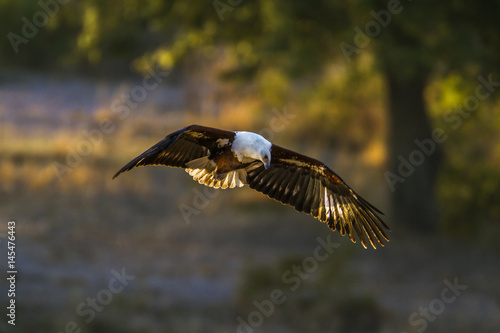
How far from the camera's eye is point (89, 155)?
1897 cm

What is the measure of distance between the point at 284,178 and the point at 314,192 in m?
0.24

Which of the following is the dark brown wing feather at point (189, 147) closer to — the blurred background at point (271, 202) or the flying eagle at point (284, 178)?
the flying eagle at point (284, 178)

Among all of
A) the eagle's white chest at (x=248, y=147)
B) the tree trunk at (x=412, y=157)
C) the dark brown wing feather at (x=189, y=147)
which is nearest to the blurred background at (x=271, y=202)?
the tree trunk at (x=412, y=157)

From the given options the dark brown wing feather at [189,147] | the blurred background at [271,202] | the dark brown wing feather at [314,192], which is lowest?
the blurred background at [271,202]

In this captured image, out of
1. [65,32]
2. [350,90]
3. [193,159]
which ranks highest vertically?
[193,159]

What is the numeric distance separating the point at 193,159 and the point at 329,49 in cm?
836

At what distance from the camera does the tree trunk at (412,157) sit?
50.1 feet

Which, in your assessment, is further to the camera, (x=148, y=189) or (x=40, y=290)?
(x=148, y=189)

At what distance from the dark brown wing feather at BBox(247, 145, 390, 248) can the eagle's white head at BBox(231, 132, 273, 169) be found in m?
0.78

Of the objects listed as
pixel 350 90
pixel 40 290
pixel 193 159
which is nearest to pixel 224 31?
pixel 350 90

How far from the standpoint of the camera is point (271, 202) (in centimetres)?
1761

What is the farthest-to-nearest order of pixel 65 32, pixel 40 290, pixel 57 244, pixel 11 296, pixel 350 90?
pixel 65 32, pixel 350 90, pixel 57 244, pixel 40 290, pixel 11 296

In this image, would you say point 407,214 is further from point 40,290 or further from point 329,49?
point 40,290

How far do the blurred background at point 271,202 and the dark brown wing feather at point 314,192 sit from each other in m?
5.45
